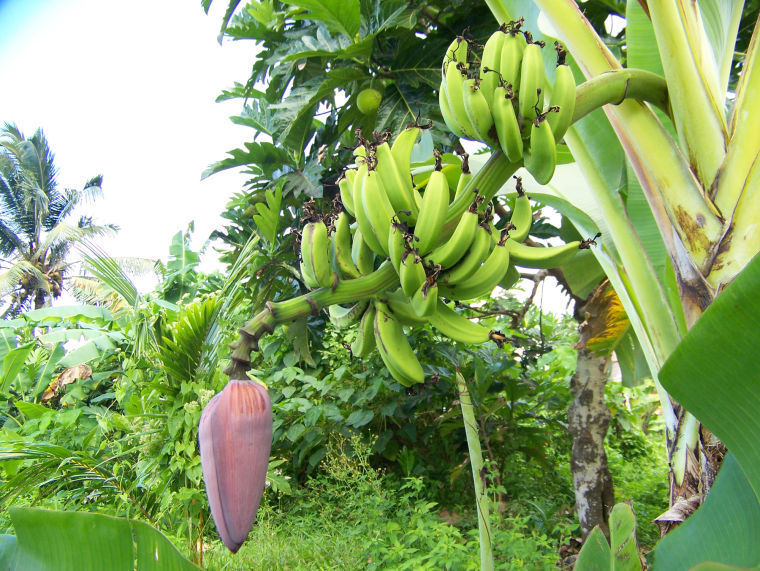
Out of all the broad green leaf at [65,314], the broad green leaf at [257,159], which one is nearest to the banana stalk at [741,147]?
the broad green leaf at [257,159]

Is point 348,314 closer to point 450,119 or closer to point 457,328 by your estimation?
point 457,328

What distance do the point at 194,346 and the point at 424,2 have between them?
1.56 m

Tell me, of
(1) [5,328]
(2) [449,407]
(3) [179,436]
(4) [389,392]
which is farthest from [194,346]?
(1) [5,328]

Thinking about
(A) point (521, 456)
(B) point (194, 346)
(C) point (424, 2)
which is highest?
(C) point (424, 2)

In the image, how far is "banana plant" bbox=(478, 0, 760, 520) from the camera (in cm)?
63

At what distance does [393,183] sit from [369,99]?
3.78 ft

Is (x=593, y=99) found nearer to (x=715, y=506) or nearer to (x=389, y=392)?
(x=715, y=506)

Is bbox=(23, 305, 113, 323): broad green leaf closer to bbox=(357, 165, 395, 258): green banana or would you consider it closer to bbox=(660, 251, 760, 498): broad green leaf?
bbox=(357, 165, 395, 258): green banana

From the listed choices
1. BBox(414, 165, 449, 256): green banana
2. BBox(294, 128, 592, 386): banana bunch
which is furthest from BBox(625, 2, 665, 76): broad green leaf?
BBox(414, 165, 449, 256): green banana

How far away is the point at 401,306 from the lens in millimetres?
628

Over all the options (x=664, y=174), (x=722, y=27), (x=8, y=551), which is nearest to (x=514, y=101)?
(x=664, y=174)

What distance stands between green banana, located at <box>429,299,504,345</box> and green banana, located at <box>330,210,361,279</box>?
12 centimetres

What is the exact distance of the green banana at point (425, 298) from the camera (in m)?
0.55

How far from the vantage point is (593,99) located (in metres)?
0.59
